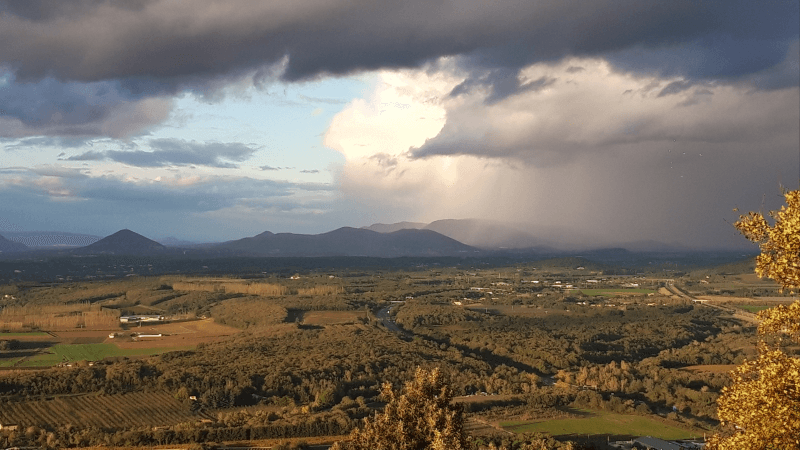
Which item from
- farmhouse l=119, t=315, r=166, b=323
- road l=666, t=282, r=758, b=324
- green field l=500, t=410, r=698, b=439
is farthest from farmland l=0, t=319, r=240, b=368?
road l=666, t=282, r=758, b=324

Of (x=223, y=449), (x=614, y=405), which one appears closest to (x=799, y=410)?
(x=223, y=449)

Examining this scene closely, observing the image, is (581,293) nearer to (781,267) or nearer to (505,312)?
(505,312)

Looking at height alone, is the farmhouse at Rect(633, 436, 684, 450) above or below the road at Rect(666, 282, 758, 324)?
below

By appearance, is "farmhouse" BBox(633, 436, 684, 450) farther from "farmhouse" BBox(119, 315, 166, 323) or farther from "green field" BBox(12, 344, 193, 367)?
"farmhouse" BBox(119, 315, 166, 323)

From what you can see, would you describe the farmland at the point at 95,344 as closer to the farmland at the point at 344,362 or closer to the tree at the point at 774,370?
the farmland at the point at 344,362

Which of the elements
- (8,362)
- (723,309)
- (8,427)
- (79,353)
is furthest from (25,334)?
(723,309)

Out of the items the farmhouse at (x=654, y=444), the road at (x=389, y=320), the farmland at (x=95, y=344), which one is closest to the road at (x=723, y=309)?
the road at (x=389, y=320)

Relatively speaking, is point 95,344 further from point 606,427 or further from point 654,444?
point 654,444
